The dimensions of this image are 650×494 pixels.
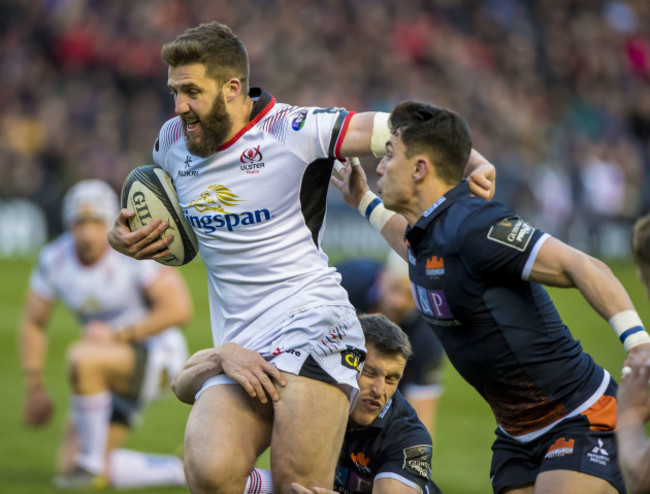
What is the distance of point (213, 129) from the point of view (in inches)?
191

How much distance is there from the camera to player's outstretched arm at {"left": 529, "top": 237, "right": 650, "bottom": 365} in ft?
13.6

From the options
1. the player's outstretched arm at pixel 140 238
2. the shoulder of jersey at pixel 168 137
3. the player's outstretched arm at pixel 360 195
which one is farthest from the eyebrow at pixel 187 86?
the player's outstretched arm at pixel 360 195

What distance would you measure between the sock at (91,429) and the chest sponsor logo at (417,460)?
353 cm

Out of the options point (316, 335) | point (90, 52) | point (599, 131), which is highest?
point (90, 52)

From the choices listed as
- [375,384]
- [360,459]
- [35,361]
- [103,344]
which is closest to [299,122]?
[375,384]

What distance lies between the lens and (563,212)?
2059cm

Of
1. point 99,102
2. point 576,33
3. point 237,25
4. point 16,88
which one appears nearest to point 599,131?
point 576,33

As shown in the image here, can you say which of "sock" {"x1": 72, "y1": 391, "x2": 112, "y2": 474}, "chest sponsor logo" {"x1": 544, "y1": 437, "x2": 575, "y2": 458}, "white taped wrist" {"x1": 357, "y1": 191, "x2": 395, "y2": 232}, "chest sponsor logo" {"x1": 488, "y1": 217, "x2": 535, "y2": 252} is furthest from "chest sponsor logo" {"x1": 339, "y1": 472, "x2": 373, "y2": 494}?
"sock" {"x1": 72, "y1": 391, "x2": 112, "y2": 474}

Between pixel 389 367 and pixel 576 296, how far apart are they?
14160mm

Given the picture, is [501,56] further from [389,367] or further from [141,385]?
[389,367]

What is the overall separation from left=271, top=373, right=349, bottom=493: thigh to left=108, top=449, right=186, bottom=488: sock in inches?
139

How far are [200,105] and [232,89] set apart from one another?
0.19 m

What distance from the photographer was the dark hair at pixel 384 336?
5234 millimetres

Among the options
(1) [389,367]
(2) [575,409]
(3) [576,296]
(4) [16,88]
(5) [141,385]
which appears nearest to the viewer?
(2) [575,409]
